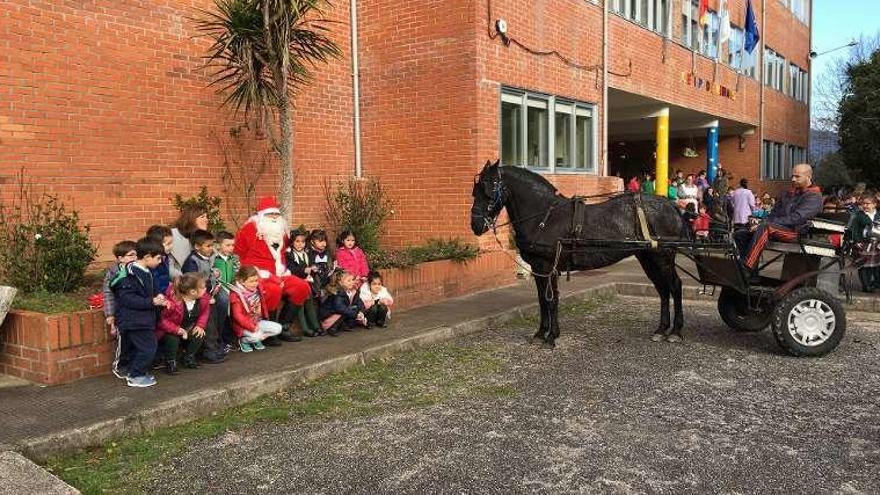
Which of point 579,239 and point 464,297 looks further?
point 464,297

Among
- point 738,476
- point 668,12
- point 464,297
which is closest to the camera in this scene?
point 738,476

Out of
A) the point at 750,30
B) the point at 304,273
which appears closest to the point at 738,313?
the point at 304,273

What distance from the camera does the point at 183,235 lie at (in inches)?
288

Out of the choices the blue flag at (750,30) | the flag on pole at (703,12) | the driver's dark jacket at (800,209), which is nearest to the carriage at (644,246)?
the driver's dark jacket at (800,209)

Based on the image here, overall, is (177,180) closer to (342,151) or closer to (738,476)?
(342,151)

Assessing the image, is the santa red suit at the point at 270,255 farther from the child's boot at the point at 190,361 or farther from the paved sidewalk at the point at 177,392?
the child's boot at the point at 190,361

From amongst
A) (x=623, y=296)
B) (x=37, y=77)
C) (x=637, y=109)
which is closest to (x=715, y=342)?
(x=623, y=296)

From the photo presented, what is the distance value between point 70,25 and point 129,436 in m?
5.49

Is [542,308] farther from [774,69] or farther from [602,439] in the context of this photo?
[774,69]

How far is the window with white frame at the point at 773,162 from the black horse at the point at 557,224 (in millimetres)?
20892

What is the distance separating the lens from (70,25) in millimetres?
8117

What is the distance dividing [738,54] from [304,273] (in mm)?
19819

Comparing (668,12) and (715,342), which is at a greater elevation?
(668,12)

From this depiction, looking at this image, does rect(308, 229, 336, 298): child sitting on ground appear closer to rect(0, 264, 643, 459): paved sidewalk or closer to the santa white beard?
the santa white beard
